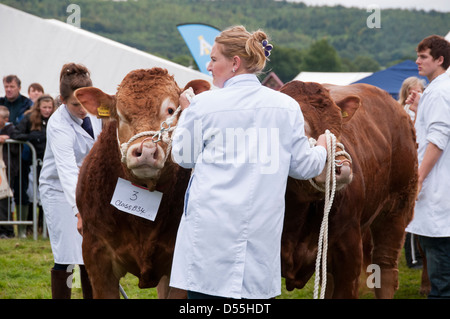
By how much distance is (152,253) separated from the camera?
4.14 metres

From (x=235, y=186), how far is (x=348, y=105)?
1511 mm

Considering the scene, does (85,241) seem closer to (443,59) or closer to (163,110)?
(163,110)

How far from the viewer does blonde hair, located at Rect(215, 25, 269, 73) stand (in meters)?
3.11

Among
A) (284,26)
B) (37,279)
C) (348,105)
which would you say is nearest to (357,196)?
(348,105)

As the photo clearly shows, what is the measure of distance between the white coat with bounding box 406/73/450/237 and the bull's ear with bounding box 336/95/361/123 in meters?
1.16

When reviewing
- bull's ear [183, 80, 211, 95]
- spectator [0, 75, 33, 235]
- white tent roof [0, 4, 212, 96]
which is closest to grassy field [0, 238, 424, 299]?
spectator [0, 75, 33, 235]

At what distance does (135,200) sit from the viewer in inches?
155

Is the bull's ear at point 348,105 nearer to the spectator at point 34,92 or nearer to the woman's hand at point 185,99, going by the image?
the woman's hand at point 185,99

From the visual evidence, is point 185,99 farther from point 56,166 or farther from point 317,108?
point 56,166

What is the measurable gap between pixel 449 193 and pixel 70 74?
3.09 m

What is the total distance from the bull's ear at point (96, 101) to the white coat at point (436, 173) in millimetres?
2536

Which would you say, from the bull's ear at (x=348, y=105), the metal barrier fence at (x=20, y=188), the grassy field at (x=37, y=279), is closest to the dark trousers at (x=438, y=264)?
the grassy field at (x=37, y=279)

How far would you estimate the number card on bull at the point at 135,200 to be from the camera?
3943 millimetres
